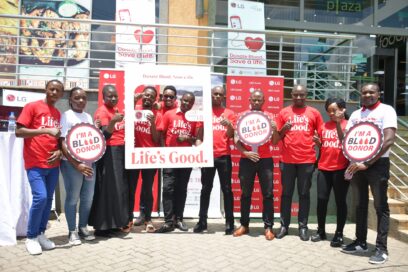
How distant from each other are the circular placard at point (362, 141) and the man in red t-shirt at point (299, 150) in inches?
25.2

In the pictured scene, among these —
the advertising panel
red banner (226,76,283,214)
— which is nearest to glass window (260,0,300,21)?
red banner (226,76,283,214)

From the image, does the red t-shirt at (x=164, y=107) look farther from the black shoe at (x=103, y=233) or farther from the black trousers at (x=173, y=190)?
the black shoe at (x=103, y=233)

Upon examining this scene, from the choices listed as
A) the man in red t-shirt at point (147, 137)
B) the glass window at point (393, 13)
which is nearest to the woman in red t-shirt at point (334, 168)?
the man in red t-shirt at point (147, 137)

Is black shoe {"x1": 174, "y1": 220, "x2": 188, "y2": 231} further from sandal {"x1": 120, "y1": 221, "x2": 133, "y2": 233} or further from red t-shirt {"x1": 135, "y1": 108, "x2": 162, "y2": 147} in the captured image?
red t-shirt {"x1": 135, "y1": 108, "x2": 162, "y2": 147}

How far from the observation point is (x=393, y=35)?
35.8ft

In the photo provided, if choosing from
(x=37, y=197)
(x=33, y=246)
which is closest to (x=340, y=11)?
(x=37, y=197)

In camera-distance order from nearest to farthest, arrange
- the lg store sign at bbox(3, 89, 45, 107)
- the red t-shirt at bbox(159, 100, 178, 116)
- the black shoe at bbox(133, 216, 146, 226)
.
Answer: the red t-shirt at bbox(159, 100, 178, 116) < the black shoe at bbox(133, 216, 146, 226) < the lg store sign at bbox(3, 89, 45, 107)

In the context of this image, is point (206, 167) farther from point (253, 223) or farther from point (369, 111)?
point (369, 111)

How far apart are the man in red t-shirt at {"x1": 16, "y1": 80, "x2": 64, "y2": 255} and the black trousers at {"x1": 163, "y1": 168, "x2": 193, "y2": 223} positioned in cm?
154

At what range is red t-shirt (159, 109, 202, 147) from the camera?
5.32 meters

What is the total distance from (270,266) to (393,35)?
933cm

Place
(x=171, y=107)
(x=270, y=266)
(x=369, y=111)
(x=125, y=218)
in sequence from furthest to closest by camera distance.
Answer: (x=171, y=107), (x=125, y=218), (x=369, y=111), (x=270, y=266)

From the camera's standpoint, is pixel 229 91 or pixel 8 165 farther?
pixel 229 91

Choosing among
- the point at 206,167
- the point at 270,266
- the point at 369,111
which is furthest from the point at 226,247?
the point at 369,111
